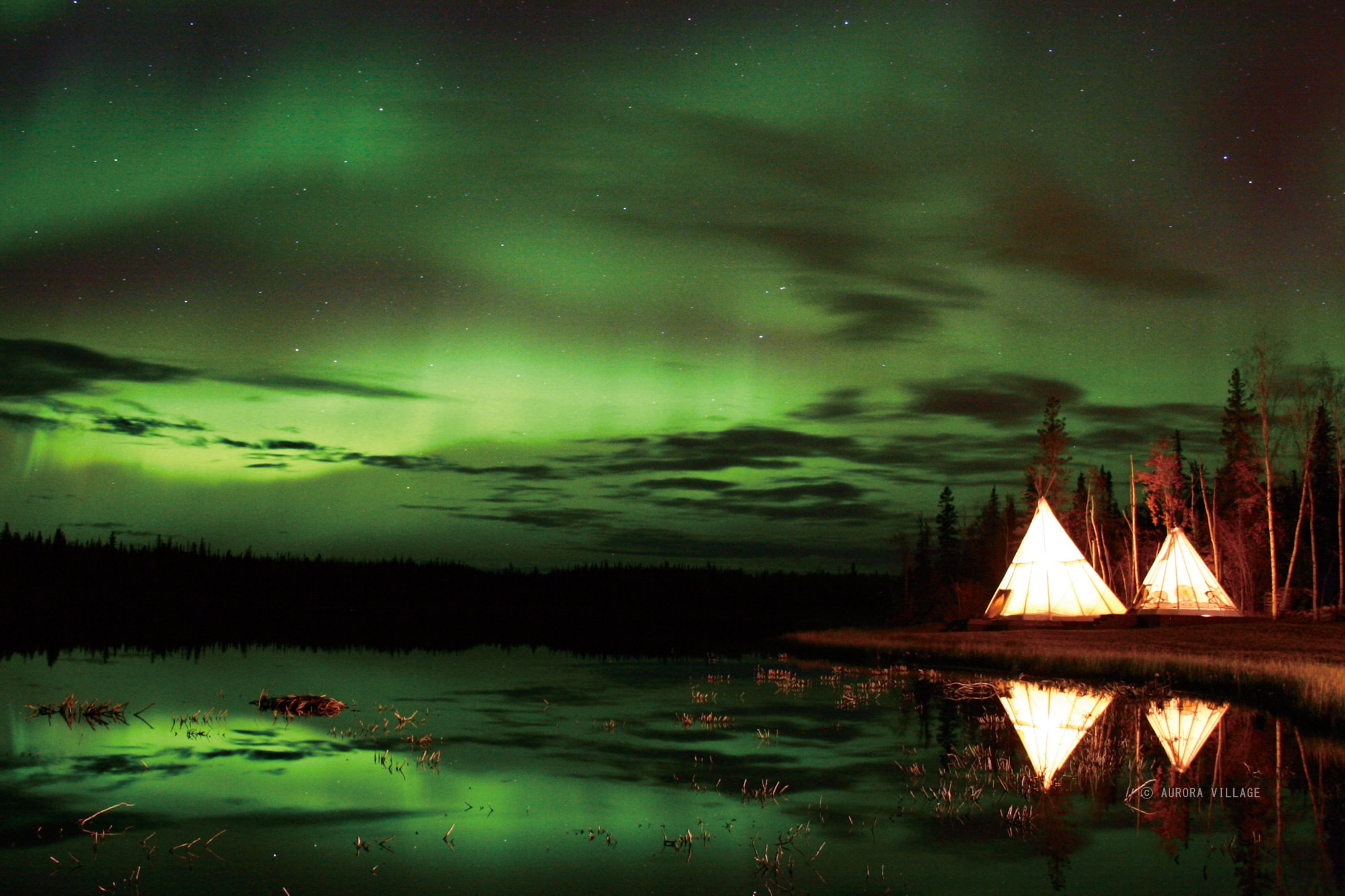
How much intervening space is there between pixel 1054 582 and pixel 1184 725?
79.3ft

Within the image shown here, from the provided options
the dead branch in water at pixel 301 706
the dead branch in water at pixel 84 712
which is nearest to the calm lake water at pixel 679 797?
the dead branch in water at pixel 84 712

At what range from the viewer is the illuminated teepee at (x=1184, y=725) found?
55.7ft

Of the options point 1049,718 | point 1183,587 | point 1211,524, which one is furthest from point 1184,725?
point 1211,524

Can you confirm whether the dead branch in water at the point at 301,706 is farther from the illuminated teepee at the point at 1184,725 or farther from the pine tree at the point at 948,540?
the pine tree at the point at 948,540

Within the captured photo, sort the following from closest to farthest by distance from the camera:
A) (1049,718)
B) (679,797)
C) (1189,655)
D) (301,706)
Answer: (679,797) → (1049,718) → (301,706) → (1189,655)

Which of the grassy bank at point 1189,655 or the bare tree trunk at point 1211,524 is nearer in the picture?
the grassy bank at point 1189,655

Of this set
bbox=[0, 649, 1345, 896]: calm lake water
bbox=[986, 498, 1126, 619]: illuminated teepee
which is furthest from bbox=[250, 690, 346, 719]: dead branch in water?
bbox=[986, 498, 1126, 619]: illuminated teepee

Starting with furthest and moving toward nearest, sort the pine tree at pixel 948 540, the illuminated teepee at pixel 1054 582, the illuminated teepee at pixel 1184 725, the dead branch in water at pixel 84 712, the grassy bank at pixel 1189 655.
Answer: the pine tree at pixel 948 540 → the illuminated teepee at pixel 1054 582 → the grassy bank at pixel 1189 655 → the dead branch in water at pixel 84 712 → the illuminated teepee at pixel 1184 725

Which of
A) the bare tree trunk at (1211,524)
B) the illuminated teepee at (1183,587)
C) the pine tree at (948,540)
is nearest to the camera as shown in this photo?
the illuminated teepee at (1183,587)

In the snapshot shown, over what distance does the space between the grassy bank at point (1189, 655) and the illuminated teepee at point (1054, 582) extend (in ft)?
6.40

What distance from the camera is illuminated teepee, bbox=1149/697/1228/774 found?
16969 millimetres

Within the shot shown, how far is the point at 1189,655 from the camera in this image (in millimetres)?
29594

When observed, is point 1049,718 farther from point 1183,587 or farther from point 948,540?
point 948,540

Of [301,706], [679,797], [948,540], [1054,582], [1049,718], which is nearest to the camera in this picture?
[679,797]
